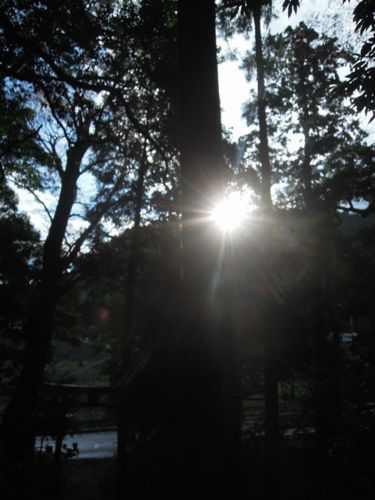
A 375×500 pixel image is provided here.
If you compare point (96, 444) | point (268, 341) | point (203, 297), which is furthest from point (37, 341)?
point (203, 297)

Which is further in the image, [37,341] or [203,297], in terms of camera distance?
[37,341]

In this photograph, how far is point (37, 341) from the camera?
11562 mm

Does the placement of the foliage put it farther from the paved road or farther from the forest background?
the paved road

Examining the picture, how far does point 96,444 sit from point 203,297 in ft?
58.6

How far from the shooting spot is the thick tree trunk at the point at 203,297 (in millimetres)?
2758

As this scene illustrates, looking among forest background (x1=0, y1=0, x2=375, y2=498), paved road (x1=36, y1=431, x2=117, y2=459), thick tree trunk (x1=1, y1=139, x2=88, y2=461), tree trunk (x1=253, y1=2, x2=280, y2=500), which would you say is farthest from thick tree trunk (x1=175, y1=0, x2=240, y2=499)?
paved road (x1=36, y1=431, x2=117, y2=459)

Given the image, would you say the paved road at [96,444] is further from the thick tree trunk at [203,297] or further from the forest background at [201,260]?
the thick tree trunk at [203,297]

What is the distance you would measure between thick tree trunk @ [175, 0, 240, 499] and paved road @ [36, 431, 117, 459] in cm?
A: 1356

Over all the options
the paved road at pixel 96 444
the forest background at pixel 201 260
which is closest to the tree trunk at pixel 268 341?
the forest background at pixel 201 260

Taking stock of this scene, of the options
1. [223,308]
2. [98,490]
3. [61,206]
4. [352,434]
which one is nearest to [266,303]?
[352,434]

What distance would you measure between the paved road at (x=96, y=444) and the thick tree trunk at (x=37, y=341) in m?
4.78

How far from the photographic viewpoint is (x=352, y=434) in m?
5.01

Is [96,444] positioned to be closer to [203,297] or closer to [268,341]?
[268,341]

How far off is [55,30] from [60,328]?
55.1 ft
